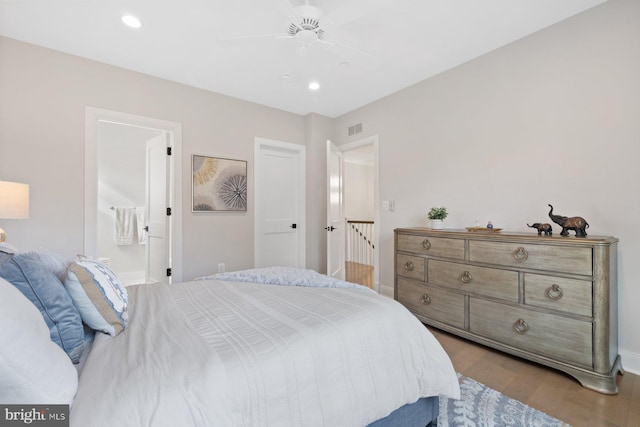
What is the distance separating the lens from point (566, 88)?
7.39 ft

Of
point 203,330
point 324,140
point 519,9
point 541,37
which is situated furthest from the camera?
point 324,140

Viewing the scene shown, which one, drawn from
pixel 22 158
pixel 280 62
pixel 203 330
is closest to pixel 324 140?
pixel 280 62

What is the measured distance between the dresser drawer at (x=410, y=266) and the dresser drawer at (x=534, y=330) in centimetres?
50

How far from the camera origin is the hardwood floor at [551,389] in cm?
158

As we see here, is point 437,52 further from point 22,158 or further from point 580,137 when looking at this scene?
point 22,158

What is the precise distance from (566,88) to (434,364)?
2.38 metres

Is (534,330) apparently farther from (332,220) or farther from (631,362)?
(332,220)

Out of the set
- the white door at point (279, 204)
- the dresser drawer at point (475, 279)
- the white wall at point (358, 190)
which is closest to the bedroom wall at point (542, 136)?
the dresser drawer at point (475, 279)

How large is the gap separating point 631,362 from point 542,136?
68.7 inches

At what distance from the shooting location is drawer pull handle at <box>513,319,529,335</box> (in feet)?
6.77

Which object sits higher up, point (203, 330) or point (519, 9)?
point (519, 9)

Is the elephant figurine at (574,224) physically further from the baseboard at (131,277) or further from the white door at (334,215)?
the baseboard at (131,277)

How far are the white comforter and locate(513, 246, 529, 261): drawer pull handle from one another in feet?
3.78

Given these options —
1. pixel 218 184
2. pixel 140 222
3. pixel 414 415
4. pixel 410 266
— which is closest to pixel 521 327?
pixel 410 266
